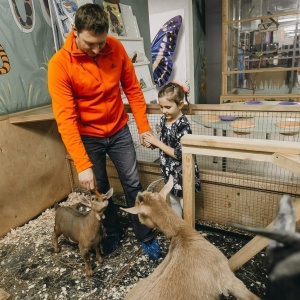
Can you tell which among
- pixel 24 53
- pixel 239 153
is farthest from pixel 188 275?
pixel 24 53

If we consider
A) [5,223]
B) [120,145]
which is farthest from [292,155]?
[5,223]

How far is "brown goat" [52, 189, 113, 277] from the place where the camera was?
2055mm

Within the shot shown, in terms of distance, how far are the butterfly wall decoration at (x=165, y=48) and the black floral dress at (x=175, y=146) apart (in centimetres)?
476

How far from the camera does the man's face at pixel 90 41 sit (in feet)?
5.50

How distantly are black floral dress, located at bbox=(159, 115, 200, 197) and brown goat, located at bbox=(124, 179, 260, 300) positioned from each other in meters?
0.70

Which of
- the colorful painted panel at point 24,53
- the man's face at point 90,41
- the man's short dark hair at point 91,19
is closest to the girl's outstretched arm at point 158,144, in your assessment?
the man's face at point 90,41

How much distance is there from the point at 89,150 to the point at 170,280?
1262 millimetres

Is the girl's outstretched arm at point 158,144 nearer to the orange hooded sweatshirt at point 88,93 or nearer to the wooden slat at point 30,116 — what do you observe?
the orange hooded sweatshirt at point 88,93

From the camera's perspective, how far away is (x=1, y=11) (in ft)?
8.52

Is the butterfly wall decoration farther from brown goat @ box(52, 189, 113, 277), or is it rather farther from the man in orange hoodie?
brown goat @ box(52, 189, 113, 277)

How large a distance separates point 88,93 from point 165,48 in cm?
507

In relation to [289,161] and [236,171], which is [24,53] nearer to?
[236,171]

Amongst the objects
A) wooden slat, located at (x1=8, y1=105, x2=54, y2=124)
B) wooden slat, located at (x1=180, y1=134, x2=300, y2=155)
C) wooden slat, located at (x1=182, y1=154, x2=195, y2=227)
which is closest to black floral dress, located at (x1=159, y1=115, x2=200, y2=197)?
wooden slat, located at (x1=182, y1=154, x2=195, y2=227)

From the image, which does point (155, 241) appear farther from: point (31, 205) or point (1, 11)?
point (1, 11)
